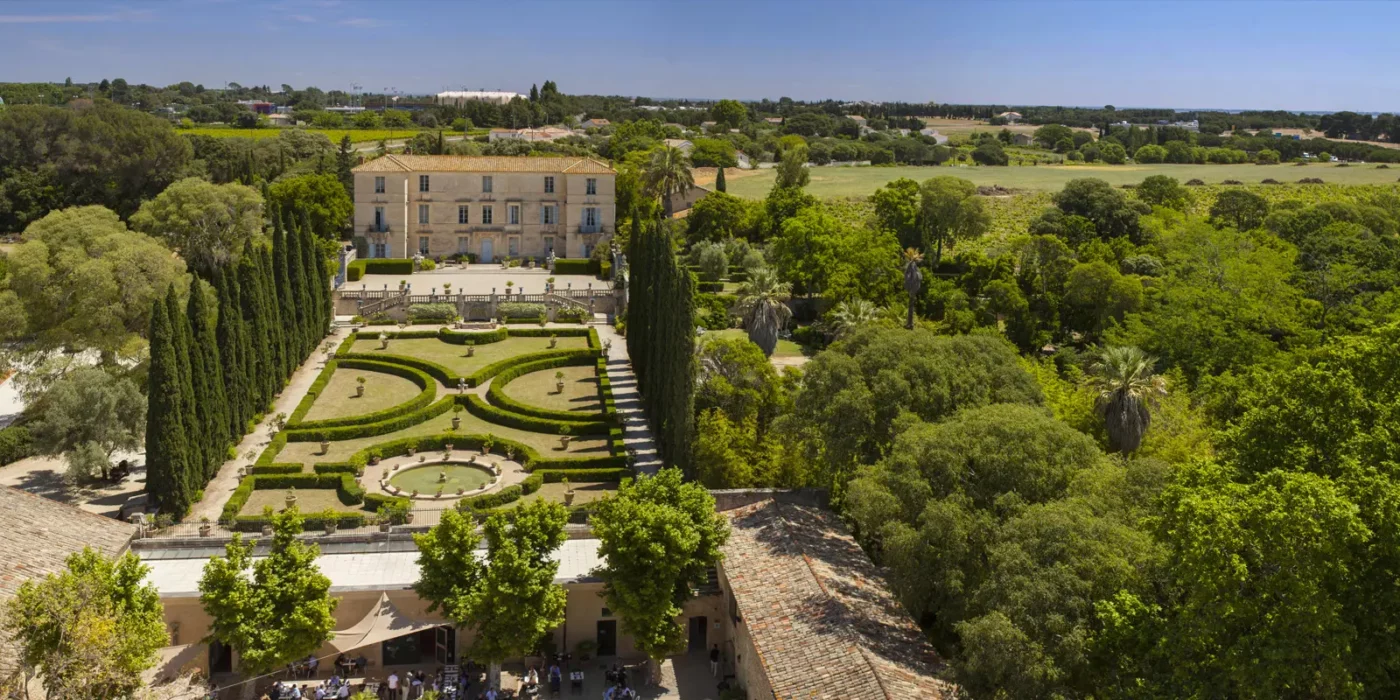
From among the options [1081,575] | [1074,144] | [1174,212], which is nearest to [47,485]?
[1081,575]

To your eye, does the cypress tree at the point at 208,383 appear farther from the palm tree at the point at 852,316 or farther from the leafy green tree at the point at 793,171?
the leafy green tree at the point at 793,171

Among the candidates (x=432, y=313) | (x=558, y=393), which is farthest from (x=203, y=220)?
(x=558, y=393)

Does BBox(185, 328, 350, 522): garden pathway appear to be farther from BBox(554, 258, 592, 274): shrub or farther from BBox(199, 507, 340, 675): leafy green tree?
BBox(554, 258, 592, 274): shrub

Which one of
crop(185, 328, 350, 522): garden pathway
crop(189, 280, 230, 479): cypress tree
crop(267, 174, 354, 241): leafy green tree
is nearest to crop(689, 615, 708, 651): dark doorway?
crop(185, 328, 350, 522): garden pathway

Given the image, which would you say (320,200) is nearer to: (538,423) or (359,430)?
(359,430)

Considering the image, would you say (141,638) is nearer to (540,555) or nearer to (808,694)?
(540,555)

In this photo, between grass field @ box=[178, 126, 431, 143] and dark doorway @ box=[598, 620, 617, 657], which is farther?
grass field @ box=[178, 126, 431, 143]
